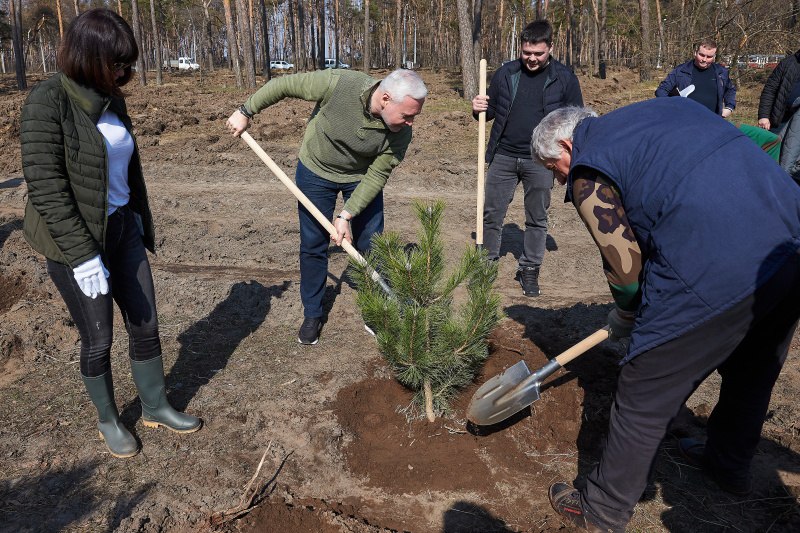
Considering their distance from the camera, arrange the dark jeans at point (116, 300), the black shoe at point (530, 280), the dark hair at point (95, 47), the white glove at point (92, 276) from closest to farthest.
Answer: the dark hair at point (95, 47), the white glove at point (92, 276), the dark jeans at point (116, 300), the black shoe at point (530, 280)

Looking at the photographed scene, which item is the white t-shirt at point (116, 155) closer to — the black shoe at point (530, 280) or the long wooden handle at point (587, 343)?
the long wooden handle at point (587, 343)

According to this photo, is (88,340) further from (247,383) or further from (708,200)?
(708,200)

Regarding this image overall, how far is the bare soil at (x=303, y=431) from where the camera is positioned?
246cm

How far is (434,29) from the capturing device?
4666 centimetres

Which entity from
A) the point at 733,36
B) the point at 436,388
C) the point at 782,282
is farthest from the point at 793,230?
the point at 733,36

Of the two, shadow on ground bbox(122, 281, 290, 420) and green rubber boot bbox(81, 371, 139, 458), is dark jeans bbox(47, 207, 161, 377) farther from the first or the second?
shadow on ground bbox(122, 281, 290, 420)

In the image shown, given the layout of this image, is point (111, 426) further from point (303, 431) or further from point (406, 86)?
point (406, 86)

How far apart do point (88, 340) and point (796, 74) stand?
6.10 meters

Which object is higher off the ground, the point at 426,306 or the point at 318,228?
the point at 318,228

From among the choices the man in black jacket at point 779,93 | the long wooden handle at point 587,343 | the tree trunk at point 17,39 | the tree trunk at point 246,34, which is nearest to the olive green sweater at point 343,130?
the long wooden handle at point 587,343

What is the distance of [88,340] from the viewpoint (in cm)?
249

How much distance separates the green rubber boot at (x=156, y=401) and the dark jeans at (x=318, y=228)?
3.67 feet

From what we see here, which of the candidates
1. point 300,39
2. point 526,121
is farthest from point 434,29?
point 526,121

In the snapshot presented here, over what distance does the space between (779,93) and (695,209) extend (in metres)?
4.82
